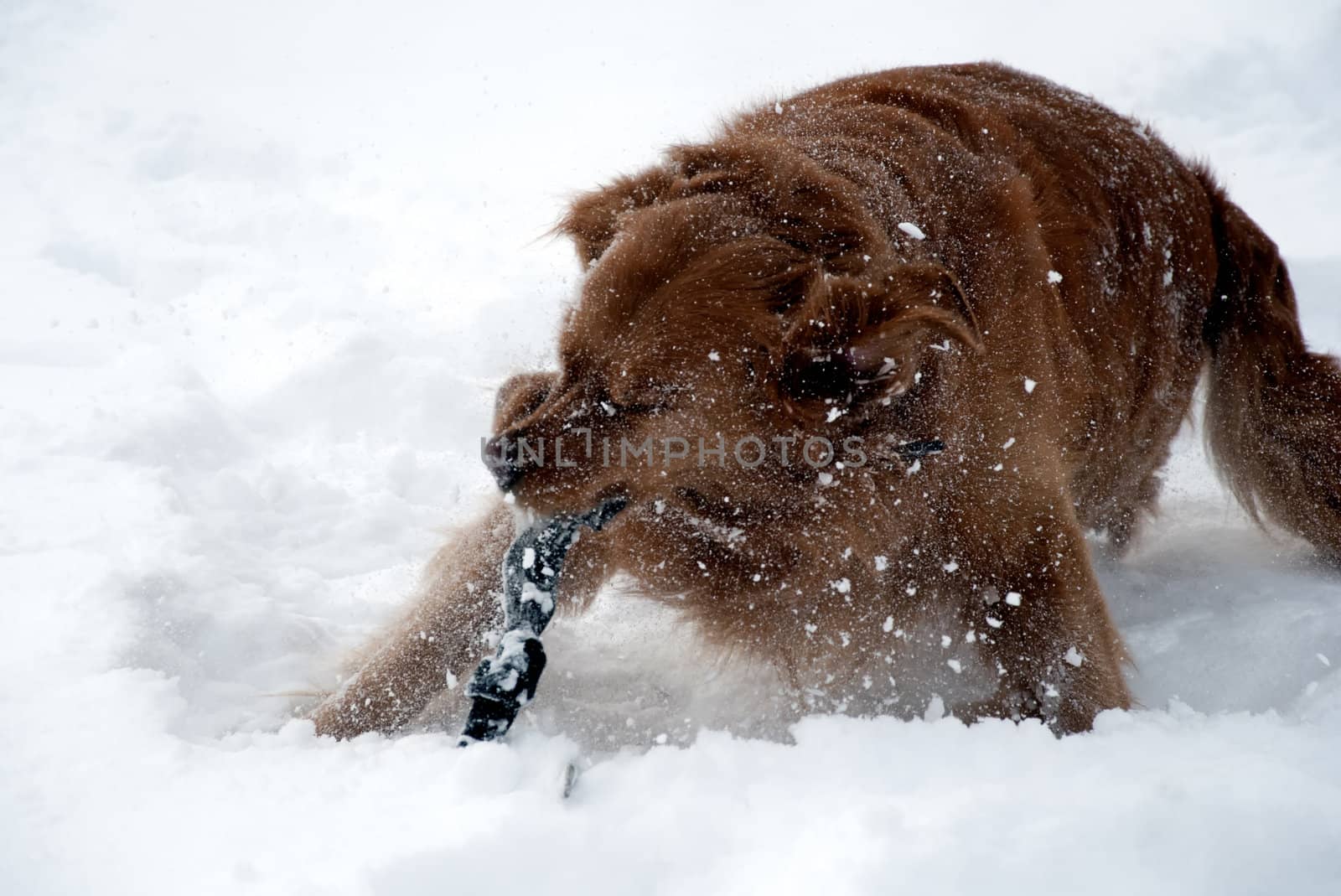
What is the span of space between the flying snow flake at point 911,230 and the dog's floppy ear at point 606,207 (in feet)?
1.88

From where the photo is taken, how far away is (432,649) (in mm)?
2953

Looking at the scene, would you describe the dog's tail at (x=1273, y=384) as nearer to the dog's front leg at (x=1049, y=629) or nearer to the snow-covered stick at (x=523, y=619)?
the dog's front leg at (x=1049, y=629)

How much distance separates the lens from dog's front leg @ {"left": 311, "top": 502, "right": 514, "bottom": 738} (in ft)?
9.36

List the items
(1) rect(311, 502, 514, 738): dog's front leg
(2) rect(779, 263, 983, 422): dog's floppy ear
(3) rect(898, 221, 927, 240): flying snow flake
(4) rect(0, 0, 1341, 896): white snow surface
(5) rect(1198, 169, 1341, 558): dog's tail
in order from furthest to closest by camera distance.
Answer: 1. (5) rect(1198, 169, 1341, 558): dog's tail
2. (1) rect(311, 502, 514, 738): dog's front leg
3. (3) rect(898, 221, 927, 240): flying snow flake
4. (2) rect(779, 263, 983, 422): dog's floppy ear
5. (4) rect(0, 0, 1341, 896): white snow surface

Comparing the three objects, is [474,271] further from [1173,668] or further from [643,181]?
[1173,668]

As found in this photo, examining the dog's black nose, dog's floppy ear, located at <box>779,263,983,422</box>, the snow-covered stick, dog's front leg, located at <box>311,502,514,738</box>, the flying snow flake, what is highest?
the flying snow flake

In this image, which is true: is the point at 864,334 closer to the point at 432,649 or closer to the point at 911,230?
the point at 911,230

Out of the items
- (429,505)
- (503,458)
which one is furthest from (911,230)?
(429,505)

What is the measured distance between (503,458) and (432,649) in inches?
39.1

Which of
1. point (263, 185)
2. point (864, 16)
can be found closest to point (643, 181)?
point (263, 185)

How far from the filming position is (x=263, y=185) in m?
6.77

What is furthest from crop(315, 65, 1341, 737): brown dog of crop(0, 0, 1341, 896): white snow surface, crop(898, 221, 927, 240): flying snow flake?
crop(0, 0, 1341, 896): white snow surface

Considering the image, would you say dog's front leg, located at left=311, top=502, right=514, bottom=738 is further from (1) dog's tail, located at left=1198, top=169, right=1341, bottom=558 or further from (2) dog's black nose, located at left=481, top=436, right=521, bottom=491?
(1) dog's tail, located at left=1198, top=169, right=1341, bottom=558

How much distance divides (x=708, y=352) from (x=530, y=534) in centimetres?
68
